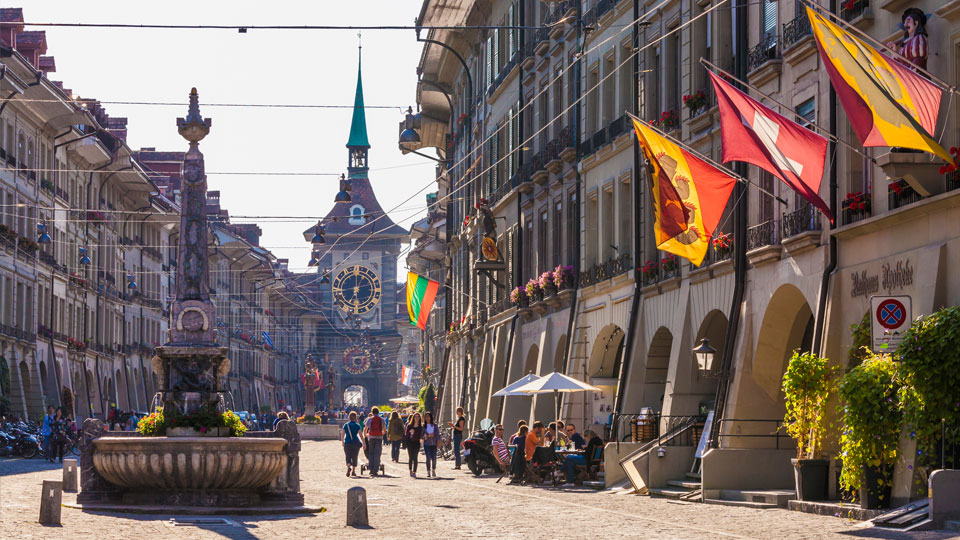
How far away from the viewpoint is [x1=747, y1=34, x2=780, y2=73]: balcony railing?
27.6 metres

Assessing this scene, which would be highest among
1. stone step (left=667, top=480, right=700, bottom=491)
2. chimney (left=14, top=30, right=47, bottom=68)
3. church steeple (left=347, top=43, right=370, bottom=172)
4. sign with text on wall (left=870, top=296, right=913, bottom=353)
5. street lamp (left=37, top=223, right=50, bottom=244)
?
church steeple (left=347, top=43, right=370, bottom=172)

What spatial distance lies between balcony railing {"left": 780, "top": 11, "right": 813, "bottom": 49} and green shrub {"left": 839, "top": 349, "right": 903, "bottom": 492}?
22.9ft

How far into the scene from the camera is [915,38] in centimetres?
2125

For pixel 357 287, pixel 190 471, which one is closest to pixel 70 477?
pixel 190 471

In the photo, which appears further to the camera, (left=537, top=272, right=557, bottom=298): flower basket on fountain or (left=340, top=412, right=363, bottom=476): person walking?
(left=537, top=272, right=557, bottom=298): flower basket on fountain

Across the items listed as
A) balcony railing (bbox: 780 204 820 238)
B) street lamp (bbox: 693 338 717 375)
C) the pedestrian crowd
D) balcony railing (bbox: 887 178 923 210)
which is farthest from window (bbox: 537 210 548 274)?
balcony railing (bbox: 887 178 923 210)

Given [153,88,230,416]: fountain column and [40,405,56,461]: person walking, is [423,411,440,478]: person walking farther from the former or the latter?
[40,405,56,461]: person walking

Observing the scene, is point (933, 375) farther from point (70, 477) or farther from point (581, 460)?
point (70, 477)

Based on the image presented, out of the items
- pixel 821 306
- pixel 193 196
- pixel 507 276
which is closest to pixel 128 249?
pixel 507 276

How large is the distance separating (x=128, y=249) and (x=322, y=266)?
328 ft

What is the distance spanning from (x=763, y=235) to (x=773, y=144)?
25.7 ft

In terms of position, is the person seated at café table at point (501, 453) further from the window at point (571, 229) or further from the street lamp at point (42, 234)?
the street lamp at point (42, 234)

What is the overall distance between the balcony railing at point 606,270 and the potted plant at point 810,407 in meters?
12.7

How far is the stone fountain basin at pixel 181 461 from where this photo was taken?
23578 mm
